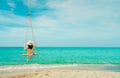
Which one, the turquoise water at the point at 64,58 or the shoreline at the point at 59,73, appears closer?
the shoreline at the point at 59,73

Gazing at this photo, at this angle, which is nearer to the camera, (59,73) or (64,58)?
(59,73)

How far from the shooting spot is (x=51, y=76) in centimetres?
1235

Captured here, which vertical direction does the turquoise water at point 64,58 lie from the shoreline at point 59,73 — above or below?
below

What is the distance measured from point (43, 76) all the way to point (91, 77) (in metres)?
3.37

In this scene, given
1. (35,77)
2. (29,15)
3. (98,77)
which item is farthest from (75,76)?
(29,15)

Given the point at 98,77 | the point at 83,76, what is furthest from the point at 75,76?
the point at 98,77

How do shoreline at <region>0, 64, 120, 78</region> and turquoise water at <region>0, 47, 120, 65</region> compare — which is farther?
turquoise water at <region>0, 47, 120, 65</region>

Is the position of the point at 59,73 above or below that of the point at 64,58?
above

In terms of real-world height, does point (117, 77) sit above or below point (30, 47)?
below

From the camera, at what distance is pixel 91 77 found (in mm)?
12133

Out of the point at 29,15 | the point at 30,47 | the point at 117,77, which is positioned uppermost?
the point at 29,15

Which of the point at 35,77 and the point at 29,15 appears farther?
the point at 35,77

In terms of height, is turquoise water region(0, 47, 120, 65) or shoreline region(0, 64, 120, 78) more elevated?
shoreline region(0, 64, 120, 78)

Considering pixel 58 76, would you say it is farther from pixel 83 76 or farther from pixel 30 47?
pixel 30 47
